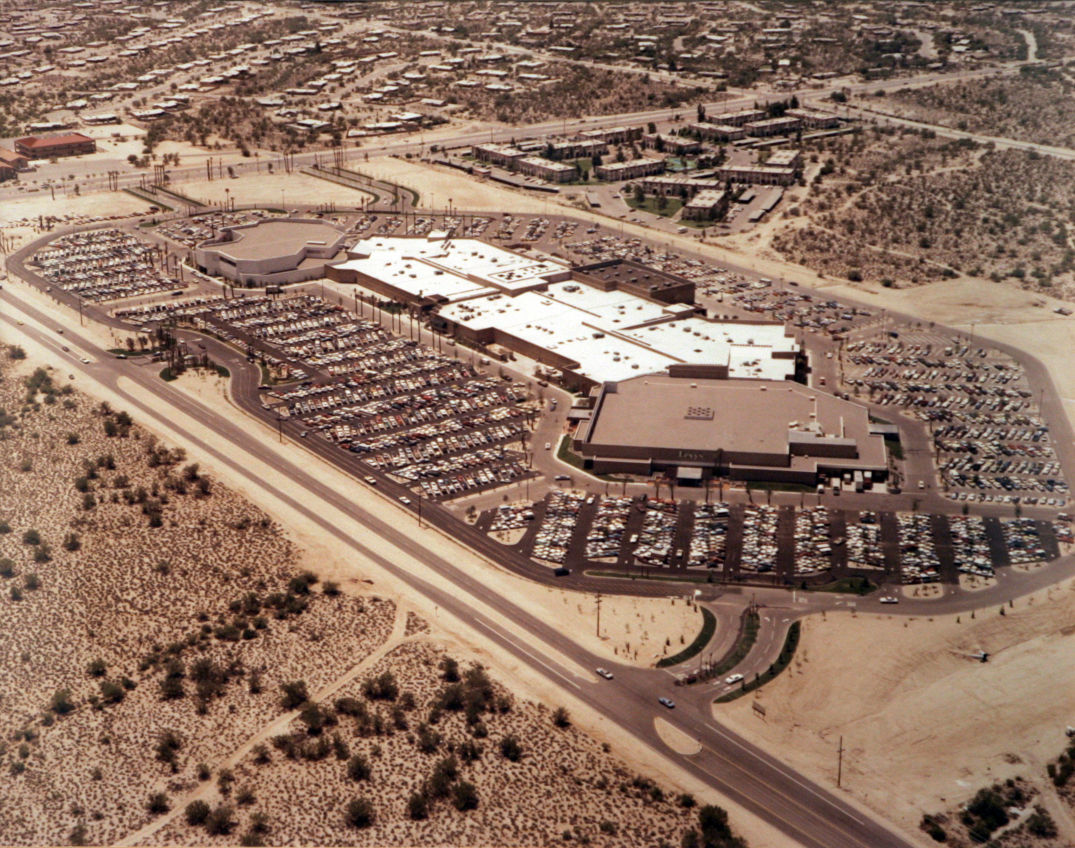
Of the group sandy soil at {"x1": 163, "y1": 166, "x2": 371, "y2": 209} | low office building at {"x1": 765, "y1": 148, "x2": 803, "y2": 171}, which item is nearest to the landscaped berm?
sandy soil at {"x1": 163, "y1": 166, "x2": 371, "y2": 209}

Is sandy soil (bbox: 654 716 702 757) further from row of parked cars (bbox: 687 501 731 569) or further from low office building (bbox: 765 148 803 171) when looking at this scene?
low office building (bbox: 765 148 803 171)

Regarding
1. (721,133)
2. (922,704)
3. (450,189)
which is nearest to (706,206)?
(450,189)

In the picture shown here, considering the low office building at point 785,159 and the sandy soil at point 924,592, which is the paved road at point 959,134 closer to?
the low office building at point 785,159

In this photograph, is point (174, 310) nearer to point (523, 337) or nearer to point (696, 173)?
point (523, 337)

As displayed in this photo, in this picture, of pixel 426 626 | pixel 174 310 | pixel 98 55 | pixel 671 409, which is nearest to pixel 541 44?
pixel 98 55

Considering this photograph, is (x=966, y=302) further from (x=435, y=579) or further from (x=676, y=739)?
(x=676, y=739)

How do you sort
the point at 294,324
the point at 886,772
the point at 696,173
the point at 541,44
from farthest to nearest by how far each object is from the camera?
the point at 541,44, the point at 696,173, the point at 294,324, the point at 886,772
